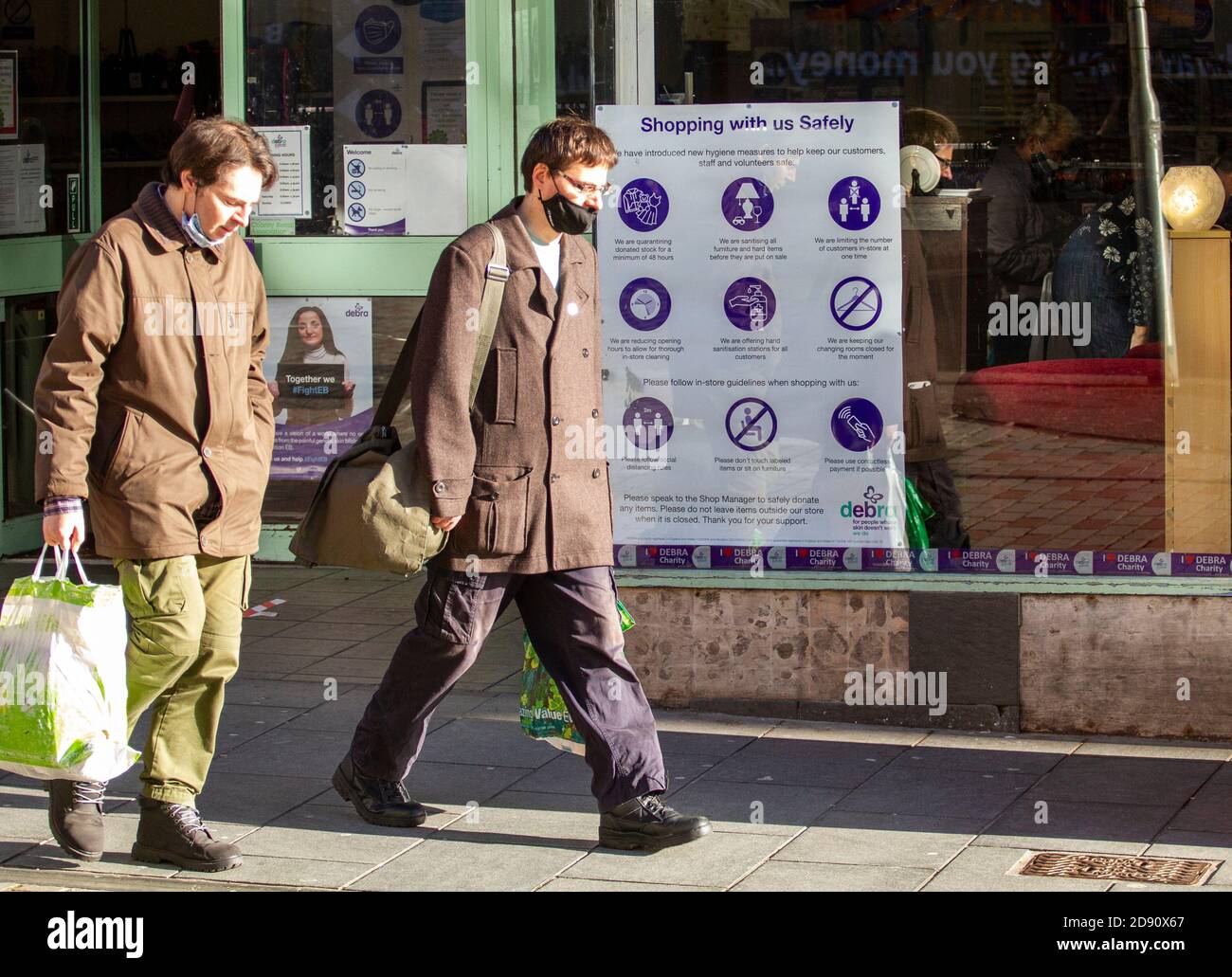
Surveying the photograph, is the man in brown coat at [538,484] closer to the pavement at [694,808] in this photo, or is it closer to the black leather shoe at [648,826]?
the black leather shoe at [648,826]

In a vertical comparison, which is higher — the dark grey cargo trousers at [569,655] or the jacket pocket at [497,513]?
the jacket pocket at [497,513]

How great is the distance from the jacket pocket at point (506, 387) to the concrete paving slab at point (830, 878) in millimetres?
1340

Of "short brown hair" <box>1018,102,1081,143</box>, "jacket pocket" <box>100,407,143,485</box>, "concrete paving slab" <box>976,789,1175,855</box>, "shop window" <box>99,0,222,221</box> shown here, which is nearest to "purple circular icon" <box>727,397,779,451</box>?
"short brown hair" <box>1018,102,1081,143</box>

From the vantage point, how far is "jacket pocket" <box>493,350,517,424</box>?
498 centimetres

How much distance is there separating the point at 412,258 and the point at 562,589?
2.62 m

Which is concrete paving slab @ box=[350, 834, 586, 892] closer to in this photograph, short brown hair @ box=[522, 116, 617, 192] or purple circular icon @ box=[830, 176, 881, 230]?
short brown hair @ box=[522, 116, 617, 192]

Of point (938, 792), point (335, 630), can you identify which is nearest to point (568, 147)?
point (938, 792)

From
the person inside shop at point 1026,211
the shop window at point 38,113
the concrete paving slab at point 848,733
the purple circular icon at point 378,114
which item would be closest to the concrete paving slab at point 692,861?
the concrete paving slab at point 848,733

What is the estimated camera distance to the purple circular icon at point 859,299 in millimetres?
6383

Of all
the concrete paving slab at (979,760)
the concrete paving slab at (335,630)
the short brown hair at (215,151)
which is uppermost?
the short brown hair at (215,151)

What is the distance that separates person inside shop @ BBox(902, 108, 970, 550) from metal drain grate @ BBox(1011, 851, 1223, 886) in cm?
166

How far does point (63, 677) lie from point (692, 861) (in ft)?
5.48

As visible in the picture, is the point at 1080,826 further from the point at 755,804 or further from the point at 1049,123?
the point at 1049,123
